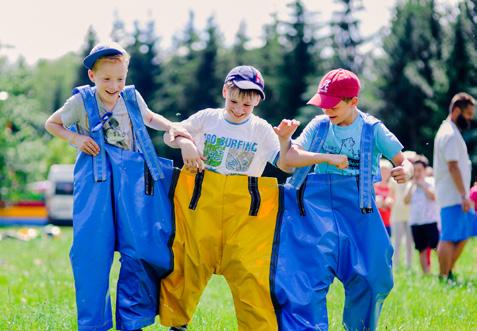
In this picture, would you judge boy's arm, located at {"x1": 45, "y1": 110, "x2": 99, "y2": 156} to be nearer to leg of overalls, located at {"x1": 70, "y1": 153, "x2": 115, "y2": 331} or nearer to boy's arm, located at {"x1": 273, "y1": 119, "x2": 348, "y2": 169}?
leg of overalls, located at {"x1": 70, "y1": 153, "x2": 115, "y2": 331}

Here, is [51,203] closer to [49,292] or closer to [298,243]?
[49,292]

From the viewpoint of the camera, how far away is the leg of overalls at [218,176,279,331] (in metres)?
4.75

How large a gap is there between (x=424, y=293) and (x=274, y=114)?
113 feet

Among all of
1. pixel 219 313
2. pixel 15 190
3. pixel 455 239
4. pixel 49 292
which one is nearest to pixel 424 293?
pixel 455 239

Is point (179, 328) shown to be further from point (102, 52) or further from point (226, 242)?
point (102, 52)

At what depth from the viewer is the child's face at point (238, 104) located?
16.1 feet

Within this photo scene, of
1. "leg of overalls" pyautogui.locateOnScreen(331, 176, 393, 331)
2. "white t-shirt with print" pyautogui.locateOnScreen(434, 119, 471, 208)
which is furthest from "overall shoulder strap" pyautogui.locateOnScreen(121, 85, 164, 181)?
"white t-shirt with print" pyautogui.locateOnScreen(434, 119, 471, 208)

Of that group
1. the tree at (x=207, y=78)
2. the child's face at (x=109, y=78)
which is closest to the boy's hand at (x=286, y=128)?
the child's face at (x=109, y=78)

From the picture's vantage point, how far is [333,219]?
15.9 ft

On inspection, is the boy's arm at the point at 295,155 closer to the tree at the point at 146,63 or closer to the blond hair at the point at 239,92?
the blond hair at the point at 239,92

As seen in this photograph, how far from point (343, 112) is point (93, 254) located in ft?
6.13

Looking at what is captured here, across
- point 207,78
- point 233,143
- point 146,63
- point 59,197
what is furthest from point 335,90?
point 146,63

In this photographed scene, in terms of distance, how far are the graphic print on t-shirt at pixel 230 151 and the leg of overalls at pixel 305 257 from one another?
0.34 meters

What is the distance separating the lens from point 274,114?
138 ft
